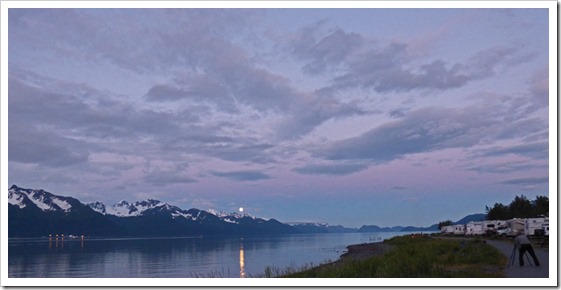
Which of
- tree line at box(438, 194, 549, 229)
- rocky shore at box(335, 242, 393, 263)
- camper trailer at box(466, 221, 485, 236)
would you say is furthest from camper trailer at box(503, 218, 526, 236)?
tree line at box(438, 194, 549, 229)

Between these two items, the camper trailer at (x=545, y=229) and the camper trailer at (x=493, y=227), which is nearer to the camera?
the camper trailer at (x=545, y=229)

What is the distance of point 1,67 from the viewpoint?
565 inches

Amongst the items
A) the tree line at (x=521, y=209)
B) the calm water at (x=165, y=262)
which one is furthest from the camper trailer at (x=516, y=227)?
the tree line at (x=521, y=209)

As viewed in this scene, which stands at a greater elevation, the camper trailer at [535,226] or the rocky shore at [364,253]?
the camper trailer at [535,226]

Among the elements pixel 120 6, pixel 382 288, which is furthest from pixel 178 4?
pixel 382 288

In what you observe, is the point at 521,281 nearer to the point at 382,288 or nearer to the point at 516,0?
the point at 382,288

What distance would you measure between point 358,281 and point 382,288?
76 cm

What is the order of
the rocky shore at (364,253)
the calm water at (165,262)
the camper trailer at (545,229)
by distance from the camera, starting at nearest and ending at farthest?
the camper trailer at (545,229)
the rocky shore at (364,253)
the calm water at (165,262)

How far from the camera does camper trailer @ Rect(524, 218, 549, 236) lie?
41284 mm

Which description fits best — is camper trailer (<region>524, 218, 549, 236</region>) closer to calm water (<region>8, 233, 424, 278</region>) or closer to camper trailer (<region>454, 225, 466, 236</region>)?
calm water (<region>8, 233, 424, 278</region>)

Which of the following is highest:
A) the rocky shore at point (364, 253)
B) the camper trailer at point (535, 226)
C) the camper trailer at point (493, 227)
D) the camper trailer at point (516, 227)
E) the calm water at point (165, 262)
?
the camper trailer at point (535, 226)

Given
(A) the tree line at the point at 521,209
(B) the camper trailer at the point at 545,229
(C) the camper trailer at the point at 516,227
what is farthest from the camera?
(A) the tree line at the point at 521,209

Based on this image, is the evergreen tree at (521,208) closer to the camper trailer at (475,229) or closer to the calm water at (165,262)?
the camper trailer at (475,229)

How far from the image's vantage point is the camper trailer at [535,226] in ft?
135
